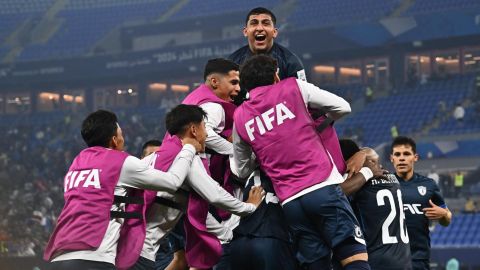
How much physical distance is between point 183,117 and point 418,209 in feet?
12.0

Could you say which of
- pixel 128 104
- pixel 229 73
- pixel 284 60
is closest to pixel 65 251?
pixel 229 73

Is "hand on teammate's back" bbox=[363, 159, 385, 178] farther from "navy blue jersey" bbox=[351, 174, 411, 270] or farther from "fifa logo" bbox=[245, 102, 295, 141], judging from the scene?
"fifa logo" bbox=[245, 102, 295, 141]

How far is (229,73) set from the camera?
22.3 ft

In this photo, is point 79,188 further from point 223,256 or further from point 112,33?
point 112,33

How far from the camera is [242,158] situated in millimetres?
6211

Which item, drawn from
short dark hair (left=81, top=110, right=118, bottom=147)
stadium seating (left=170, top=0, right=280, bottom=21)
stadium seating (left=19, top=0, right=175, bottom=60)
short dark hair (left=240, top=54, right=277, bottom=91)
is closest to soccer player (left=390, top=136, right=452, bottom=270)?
short dark hair (left=240, top=54, right=277, bottom=91)

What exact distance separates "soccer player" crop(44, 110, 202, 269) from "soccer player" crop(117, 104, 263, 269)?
13cm

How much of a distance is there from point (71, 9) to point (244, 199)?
43358mm

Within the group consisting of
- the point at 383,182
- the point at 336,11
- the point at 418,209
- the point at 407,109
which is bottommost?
the point at 407,109

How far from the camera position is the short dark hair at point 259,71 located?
241 inches

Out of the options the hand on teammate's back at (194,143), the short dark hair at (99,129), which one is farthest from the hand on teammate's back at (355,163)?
the short dark hair at (99,129)

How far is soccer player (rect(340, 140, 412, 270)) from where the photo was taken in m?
7.59

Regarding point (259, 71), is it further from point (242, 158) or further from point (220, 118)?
point (220, 118)

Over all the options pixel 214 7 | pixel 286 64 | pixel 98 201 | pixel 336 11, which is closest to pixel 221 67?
pixel 286 64
